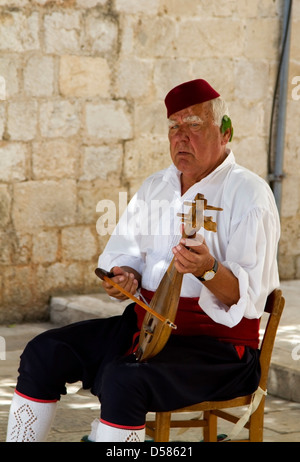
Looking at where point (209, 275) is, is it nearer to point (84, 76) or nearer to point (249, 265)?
point (249, 265)

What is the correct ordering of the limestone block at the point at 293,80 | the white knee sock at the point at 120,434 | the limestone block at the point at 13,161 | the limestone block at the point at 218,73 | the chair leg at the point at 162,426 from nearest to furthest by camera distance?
the white knee sock at the point at 120,434 → the chair leg at the point at 162,426 → the limestone block at the point at 13,161 → the limestone block at the point at 218,73 → the limestone block at the point at 293,80

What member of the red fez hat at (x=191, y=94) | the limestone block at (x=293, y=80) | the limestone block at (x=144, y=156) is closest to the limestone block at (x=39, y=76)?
the limestone block at (x=144, y=156)

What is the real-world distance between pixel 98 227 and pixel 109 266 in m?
3.14

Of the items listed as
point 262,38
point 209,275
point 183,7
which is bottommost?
point 209,275

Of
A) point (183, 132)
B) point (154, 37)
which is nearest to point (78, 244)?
point (154, 37)

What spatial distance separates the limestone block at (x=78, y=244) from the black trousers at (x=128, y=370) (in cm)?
317

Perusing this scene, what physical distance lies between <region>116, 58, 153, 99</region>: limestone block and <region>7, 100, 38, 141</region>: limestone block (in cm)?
72

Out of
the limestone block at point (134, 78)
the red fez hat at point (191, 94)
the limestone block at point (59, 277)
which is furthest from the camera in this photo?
the limestone block at point (134, 78)

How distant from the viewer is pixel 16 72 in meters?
6.30

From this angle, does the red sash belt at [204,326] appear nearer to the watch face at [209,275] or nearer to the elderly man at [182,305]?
the elderly man at [182,305]

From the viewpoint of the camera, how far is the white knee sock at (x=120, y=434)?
114 inches

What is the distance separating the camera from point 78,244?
22.0 ft

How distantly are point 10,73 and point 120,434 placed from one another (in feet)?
12.9

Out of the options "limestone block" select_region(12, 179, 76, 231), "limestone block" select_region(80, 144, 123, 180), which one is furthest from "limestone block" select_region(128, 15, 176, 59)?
"limestone block" select_region(12, 179, 76, 231)
